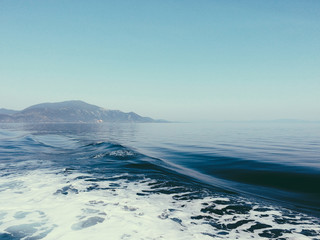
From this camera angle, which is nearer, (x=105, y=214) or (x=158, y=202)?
(x=105, y=214)

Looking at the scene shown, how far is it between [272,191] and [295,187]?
1.45 meters

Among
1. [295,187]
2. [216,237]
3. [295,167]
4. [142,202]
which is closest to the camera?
[216,237]

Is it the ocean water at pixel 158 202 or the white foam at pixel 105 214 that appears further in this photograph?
the ocean water at pixel 158 202

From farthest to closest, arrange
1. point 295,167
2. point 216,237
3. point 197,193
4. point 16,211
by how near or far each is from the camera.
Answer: point 295,167 → point 197,193 → point 16,211 → point 216,237

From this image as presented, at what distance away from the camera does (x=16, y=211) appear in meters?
6.67

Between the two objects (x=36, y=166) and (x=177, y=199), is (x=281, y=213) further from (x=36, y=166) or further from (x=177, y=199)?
(x=36, y=166)

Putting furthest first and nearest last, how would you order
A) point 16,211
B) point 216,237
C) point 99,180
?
1. point 99,180
2. point 16,211
3. point 216,237

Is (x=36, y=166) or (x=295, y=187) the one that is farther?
(x=36, y=166)

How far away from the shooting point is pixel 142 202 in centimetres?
774

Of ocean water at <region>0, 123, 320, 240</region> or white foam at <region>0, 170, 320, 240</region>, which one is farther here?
ocean water at <region>0, 123, 320, 240</region>

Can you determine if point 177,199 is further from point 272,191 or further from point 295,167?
point 295,167

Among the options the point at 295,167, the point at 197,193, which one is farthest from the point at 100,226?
the point at 295,167

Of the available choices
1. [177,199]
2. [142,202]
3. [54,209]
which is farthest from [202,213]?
[54,209]

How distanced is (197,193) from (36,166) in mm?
11416
